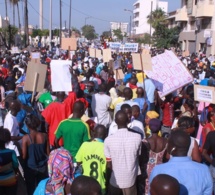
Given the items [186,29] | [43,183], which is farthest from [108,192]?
[186,29]

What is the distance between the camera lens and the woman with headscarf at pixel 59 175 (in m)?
3.84

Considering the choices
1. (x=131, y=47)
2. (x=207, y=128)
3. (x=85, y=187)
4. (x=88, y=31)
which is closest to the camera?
(x=85, y=187)

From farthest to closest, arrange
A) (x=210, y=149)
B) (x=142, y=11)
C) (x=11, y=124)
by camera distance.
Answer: (x=142, y=11) → (x=11, y=124) → (x=210, y=149)

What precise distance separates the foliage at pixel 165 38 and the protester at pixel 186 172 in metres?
44.9

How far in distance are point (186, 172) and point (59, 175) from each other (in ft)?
4.00

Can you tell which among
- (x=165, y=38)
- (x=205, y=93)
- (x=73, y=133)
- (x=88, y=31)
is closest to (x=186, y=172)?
(x=73, y=133)

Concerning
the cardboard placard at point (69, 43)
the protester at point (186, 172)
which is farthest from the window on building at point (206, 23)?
the protester at point (186, 172)

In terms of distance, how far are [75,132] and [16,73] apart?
8235 mm

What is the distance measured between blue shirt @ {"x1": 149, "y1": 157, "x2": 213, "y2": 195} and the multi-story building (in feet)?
119

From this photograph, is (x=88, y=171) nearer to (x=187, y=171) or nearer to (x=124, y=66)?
(x=187, y=171)

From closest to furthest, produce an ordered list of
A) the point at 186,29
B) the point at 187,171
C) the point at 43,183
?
1. the point at 187,171
2. the point at 43,183
3. the point at 186,29

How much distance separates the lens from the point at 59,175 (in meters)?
3.94

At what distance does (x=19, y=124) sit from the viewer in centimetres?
651

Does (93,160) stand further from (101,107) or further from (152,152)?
(101,107)
